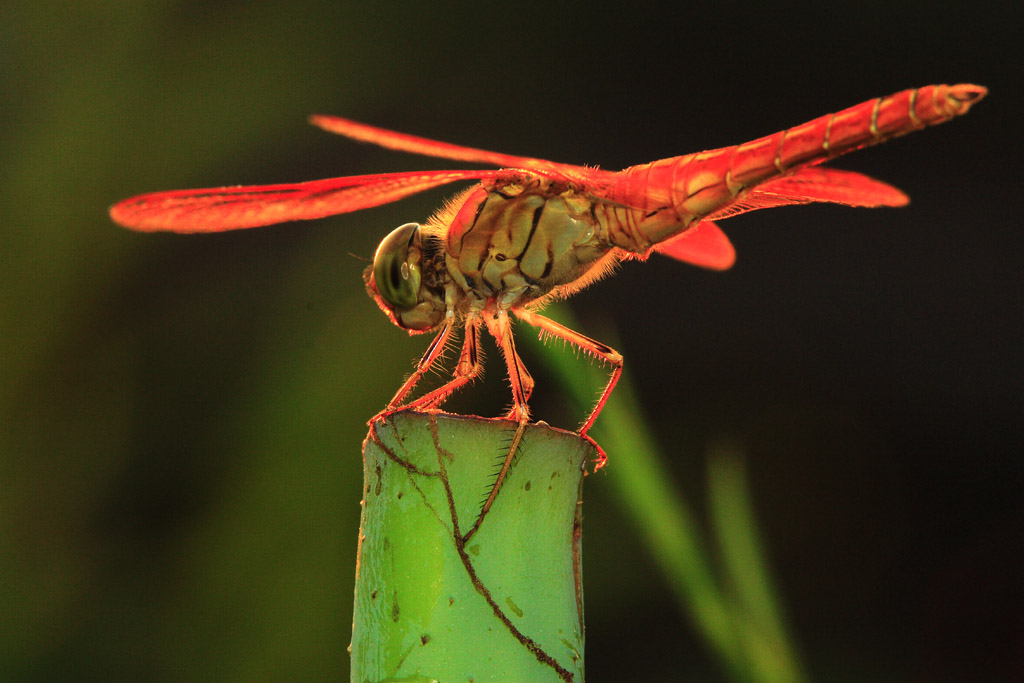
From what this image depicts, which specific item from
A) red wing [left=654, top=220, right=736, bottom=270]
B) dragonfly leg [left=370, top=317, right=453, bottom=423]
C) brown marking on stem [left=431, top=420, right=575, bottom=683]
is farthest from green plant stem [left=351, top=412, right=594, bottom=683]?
red wing [left=654, top=220, right=736, bottom=270]

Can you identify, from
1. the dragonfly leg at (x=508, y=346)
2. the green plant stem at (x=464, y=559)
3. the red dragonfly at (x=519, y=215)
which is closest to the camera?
the green plant stem at (x=464, y=559)

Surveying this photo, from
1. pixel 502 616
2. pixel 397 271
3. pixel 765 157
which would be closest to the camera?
pixel 502 616

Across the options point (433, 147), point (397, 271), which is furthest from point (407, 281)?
point (433, 147)

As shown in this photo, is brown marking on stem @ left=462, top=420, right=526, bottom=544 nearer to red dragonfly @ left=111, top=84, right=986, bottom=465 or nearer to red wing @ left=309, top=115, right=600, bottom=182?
red dragonfly @ left=111, top=84, right=986, bottom=465

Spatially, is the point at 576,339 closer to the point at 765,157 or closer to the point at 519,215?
the point at 519,215

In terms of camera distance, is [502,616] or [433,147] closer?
[502,616]

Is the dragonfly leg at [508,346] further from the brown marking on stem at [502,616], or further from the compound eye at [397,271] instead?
the brown marking on stem at [502,616]

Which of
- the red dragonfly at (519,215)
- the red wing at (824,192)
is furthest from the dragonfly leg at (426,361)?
the red wing at (824,192)
